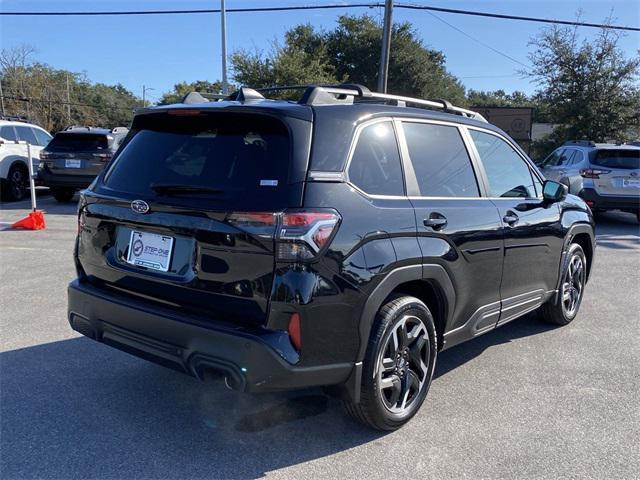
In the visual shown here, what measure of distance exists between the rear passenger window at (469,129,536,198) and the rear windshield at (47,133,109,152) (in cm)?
1032

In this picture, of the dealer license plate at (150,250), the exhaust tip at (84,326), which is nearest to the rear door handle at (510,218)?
the dealer license plate at (150,250)

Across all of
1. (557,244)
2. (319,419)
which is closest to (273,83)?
(557,244)

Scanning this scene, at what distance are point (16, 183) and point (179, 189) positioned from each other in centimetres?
1245

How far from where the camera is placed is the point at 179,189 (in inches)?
116

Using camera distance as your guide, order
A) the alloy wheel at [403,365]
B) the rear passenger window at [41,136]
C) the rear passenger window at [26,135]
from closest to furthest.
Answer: the alloy wheel at [403,365], the rear passenger window at [26,135], the rear passenger window at [41,136]

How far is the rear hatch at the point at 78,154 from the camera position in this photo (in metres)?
12.3

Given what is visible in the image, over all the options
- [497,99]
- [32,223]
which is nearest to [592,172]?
[32,223]

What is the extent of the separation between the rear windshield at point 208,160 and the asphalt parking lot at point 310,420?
4.39 ft

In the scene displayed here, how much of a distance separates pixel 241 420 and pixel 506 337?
2718mm

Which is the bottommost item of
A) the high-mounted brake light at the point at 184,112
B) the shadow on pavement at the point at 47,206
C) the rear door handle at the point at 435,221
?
the shadow on pavement at the point at 47,206

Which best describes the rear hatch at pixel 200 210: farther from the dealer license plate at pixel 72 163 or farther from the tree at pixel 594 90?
the tree at pixel 594 90

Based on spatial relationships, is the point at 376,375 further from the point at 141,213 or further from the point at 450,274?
the point at 141,213

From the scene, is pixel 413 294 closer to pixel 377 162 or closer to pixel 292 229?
pixel 377 162

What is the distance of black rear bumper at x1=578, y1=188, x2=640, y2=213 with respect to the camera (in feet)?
37.7
